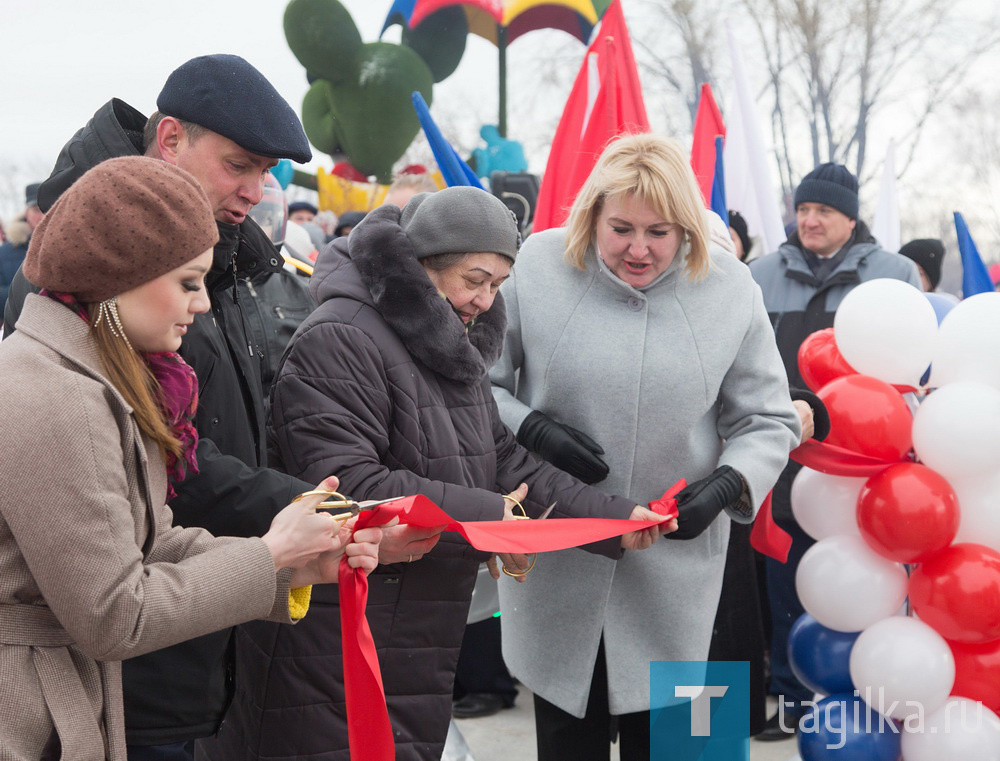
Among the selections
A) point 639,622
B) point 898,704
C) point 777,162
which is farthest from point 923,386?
point 777,162

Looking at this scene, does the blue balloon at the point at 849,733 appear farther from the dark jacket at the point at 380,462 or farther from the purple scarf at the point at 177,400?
the purple scarf at the point at 177,400

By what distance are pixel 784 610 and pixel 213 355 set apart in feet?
10.6

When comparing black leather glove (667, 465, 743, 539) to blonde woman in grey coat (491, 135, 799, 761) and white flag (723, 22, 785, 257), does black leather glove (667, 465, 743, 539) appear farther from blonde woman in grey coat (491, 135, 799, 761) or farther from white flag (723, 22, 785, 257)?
white flag (723, 22, 785, 257)

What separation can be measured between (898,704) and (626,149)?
1.74 metres

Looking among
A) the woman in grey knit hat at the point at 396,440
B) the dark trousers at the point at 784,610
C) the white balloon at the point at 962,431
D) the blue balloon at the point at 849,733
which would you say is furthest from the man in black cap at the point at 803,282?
the woman in grey knit hat at the point at 396,440

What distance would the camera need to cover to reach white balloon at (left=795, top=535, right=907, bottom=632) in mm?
2936

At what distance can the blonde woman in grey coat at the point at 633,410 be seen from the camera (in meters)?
2.73

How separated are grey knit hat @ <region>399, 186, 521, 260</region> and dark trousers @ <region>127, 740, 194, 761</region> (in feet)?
3.88

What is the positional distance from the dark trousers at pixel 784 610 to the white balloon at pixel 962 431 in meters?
1.51

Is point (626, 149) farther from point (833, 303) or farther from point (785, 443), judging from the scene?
point (833, 303)

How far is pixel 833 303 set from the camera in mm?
4543

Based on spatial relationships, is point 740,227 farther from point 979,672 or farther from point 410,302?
point 410,302

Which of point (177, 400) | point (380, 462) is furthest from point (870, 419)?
point (177, 400)

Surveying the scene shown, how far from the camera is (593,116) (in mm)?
4145
